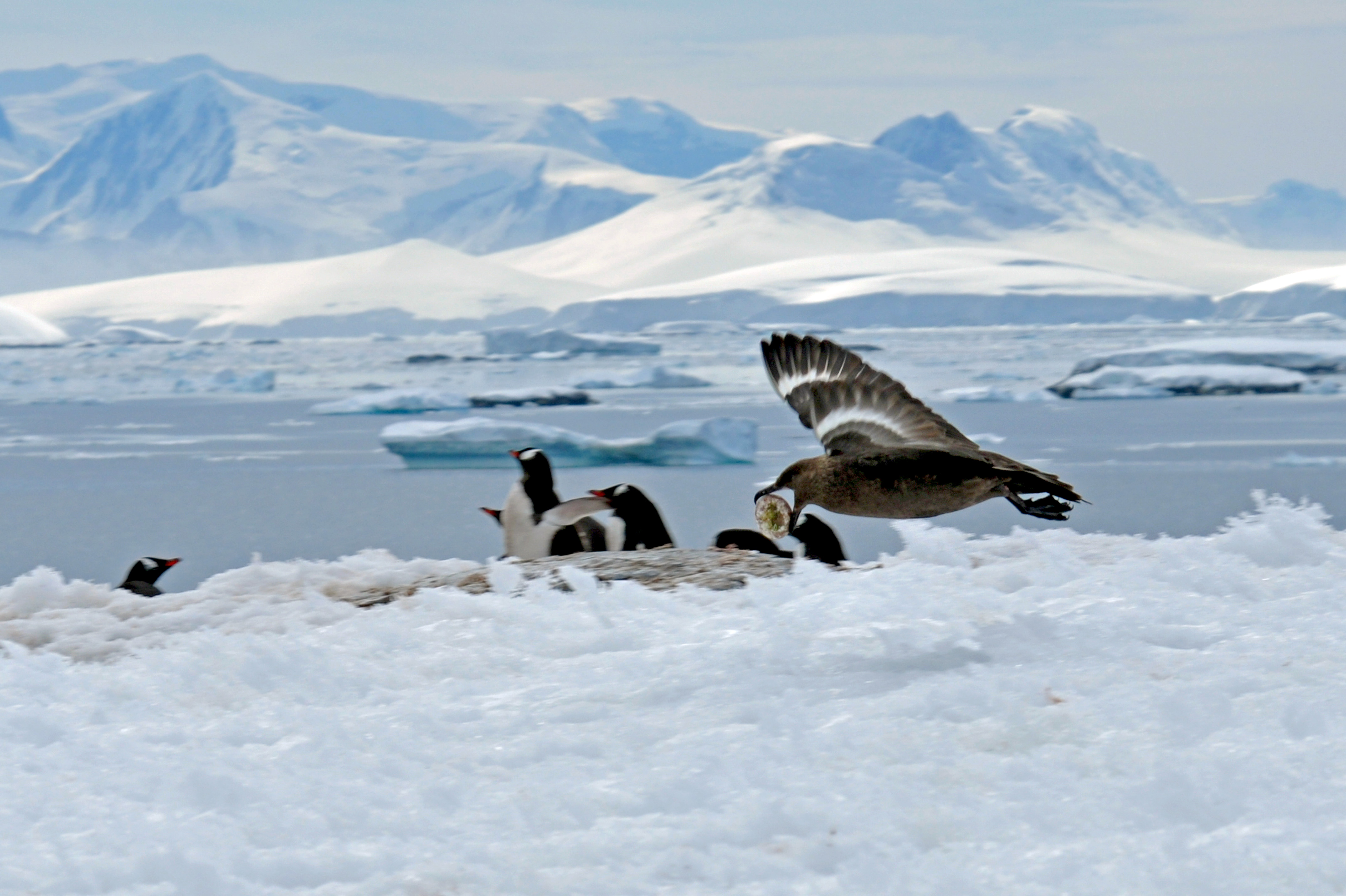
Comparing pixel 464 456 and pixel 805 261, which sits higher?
pixel 805 261

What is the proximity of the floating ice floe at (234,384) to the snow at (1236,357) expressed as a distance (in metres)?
15.5

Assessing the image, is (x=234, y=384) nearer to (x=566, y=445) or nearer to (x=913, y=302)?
(x=566, y=445)

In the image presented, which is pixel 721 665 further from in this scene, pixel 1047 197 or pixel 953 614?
pixel 1047 197

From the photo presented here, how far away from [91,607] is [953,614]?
277 centimetres

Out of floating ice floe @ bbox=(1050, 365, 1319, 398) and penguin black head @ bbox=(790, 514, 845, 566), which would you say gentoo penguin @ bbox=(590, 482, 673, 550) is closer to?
penguin black head @ bbox=(790, 514, 845, 566)

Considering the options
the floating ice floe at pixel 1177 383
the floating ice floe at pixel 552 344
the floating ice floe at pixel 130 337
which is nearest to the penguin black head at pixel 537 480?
the floating ice floe at pixel 1177 383

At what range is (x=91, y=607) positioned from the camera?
416cm

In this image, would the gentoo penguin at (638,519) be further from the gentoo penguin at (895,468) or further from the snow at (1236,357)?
the snow at (1236,357)

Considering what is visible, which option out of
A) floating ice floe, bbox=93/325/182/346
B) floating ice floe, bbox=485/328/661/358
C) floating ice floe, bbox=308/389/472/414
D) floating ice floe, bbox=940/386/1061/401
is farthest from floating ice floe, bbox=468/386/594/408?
floating ice floe, bbox=93/325/182/346

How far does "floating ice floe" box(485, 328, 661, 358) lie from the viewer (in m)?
39.6

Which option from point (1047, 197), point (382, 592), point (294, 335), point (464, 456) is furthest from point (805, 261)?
point (382, 592)

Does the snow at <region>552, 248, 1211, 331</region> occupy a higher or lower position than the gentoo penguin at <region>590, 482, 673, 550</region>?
higher

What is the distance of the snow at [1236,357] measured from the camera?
2472 cm

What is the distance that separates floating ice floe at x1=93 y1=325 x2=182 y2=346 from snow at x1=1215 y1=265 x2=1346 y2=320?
49632mm
